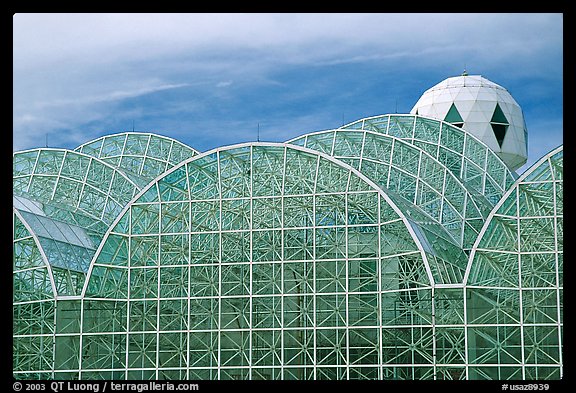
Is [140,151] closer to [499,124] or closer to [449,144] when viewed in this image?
[449,144]

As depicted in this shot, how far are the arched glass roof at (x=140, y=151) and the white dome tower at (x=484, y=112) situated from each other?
15507mm

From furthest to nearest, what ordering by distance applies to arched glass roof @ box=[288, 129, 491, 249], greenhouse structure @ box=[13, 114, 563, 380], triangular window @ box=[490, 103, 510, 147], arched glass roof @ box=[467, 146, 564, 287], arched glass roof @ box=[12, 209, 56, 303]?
1. triangular window @ box=[490, 103, 510, 147]
2. arched glass roof @ box=[288, 129, 491, 249]
3. arched glass roof @ box=[12, 209, 56, 303]
4. greenhouse structure @ box=[13, 114, 563, 380]
5. arched glass roof @ box=[467, 146, 564, 287]

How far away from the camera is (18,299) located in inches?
1296

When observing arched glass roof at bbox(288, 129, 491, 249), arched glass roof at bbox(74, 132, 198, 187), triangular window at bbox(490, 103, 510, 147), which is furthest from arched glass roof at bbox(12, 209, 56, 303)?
triangular window at bbox(490, 103, 510, 147)

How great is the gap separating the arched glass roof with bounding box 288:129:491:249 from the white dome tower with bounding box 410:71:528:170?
34.6 feet

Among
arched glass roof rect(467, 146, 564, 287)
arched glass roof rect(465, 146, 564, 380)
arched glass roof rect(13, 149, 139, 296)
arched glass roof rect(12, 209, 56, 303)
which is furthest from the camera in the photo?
arched glass roof rect(13, 149, 139, 296)

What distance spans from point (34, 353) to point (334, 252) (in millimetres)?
11656

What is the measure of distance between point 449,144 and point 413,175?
11069mm

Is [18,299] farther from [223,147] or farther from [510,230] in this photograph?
[510,230]

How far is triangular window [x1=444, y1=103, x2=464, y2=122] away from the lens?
53562 millimetres

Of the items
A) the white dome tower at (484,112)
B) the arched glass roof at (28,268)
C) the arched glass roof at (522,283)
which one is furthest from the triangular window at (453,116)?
the arched glass roof at (28,268)

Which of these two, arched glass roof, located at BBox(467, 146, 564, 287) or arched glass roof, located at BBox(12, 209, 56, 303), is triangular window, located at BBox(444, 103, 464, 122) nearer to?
arched glass roof, located at BBox(467, 146, 564, 287)

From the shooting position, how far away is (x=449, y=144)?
48.3 m

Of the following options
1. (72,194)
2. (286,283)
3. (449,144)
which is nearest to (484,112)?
(449,144)
